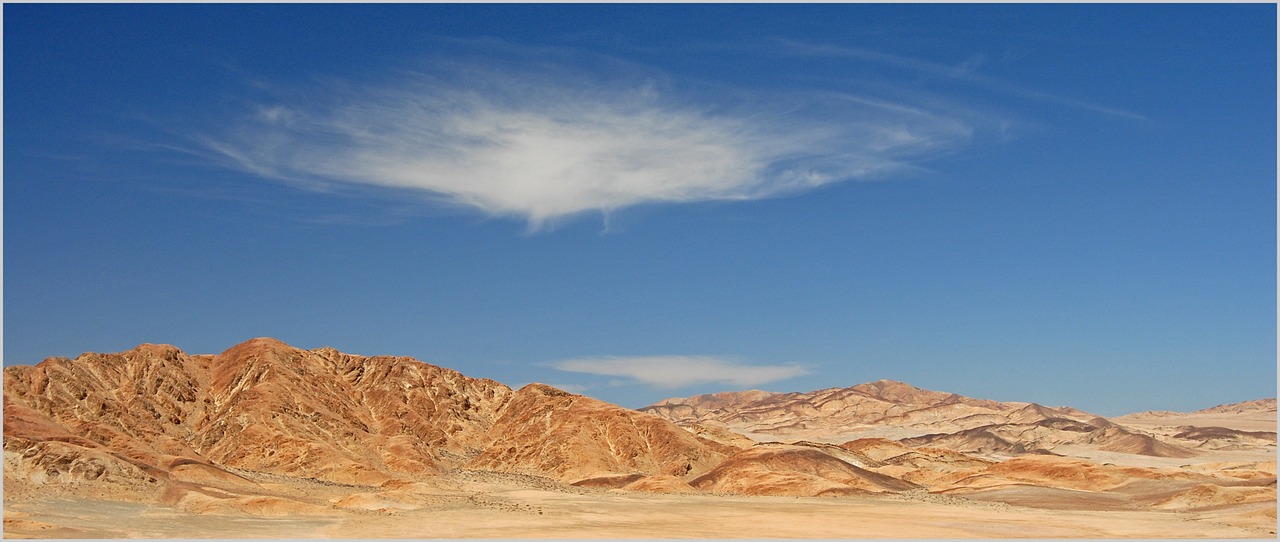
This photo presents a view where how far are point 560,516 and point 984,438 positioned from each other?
140149 millimetres

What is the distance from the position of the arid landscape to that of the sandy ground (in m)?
0.22

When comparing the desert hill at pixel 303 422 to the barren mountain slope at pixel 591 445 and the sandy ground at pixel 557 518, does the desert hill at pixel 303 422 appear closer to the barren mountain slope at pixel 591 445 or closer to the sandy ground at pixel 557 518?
the barren mountain slope at pixel 591 445

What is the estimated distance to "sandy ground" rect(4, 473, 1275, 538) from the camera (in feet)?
171

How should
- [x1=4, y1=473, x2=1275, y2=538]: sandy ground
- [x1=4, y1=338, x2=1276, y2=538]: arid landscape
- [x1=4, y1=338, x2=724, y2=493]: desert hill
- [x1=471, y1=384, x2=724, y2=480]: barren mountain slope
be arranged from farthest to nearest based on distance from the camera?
[x1=471, y1=384, x2=724, y2=480]: barren mountain slope
[x1=4, y1=338, x2=724, y2=493]: desert hill
[x1=4, y1=338, x2=1276, y2=538]: arid landscape
[x1=4, y1=473, x2=1275, y2=538]: sandy ground

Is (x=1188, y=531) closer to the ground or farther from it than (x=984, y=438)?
closer to the ground

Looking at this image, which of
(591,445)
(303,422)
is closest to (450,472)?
(591,445)

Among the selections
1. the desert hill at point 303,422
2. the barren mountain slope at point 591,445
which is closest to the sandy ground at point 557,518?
the desert hill at point 303,422

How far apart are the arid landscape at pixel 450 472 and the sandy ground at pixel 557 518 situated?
0.22 m

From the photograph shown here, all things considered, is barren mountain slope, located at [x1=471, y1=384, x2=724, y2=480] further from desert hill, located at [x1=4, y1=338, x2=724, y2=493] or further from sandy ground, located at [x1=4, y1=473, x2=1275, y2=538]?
sandy ground, located at [x1=4, y1=473, x2=1275, y2=538]

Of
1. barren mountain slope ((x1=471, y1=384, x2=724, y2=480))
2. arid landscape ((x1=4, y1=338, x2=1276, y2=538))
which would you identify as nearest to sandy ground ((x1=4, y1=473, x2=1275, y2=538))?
arid landscape ((x1=4, y1=338, x2=1276, y2=538))

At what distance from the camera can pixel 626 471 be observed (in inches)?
3765

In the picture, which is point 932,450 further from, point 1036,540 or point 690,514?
point 1036,540

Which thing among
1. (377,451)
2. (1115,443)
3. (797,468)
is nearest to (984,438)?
(1115,443)

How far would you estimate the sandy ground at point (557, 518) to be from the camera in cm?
5219
